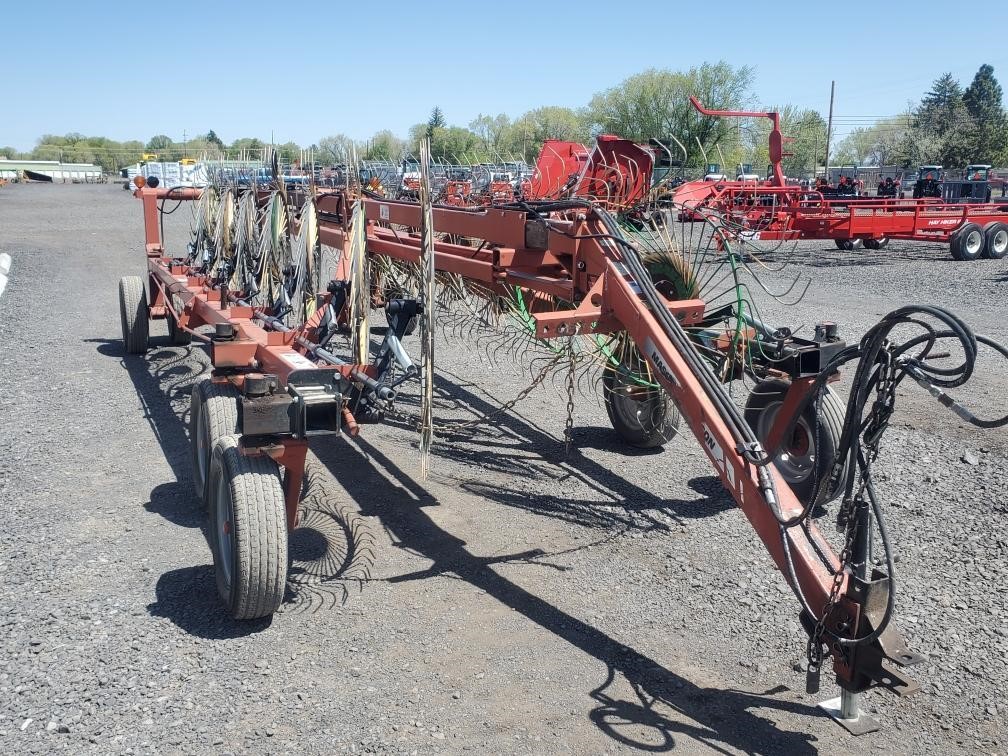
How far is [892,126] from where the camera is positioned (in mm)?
77250

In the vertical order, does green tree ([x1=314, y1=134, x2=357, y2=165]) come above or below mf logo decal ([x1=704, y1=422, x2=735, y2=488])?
above

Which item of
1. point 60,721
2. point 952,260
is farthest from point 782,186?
point 60,721

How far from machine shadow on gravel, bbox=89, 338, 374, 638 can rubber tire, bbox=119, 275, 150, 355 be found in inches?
88.0

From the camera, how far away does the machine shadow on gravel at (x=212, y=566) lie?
12.6ft

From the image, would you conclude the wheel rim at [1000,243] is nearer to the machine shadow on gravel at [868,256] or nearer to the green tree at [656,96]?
the machine shadow on gravel at [868,256]

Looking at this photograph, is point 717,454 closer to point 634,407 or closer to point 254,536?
point 254,536

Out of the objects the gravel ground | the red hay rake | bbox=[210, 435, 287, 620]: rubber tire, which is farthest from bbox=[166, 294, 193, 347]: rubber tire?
bbox=[210, 435, 287, 620]: rubber tire

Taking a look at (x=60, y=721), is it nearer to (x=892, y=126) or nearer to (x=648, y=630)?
(x=648, y=630)

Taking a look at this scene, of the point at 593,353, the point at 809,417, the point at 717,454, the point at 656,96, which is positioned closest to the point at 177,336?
the point at 593,353

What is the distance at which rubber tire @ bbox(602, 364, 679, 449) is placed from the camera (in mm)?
5879

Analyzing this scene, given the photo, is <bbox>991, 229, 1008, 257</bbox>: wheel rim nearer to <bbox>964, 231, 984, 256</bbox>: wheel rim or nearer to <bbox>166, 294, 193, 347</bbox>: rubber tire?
<bbox>964, 231, 984, 256</bbox>: wheel rim

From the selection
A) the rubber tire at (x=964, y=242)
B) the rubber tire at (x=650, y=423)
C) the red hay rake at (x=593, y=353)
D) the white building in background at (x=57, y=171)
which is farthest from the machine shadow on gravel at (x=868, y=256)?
the white building in background at (x=57, y=171)

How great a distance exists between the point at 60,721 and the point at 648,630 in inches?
90.1

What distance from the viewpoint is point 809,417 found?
469 centimetres
